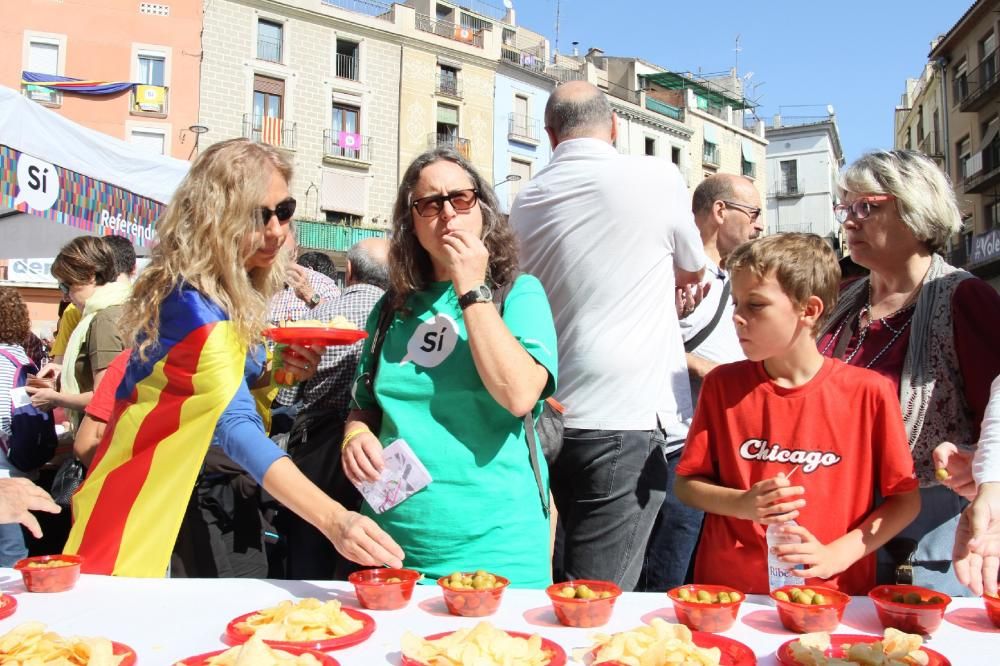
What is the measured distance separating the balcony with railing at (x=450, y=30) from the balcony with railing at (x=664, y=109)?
28.8 feet

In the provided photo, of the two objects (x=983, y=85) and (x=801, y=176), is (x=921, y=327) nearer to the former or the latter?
(x=983, y=85)

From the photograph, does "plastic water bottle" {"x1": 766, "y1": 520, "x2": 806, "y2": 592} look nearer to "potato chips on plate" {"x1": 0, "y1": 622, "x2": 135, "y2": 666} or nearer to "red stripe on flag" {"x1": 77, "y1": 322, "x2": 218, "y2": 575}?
"potato chips on plate" {"x1": 0, "y1": 622, "x2": 135, "y2": 666}

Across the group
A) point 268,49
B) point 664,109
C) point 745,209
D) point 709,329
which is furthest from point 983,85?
point 709,329

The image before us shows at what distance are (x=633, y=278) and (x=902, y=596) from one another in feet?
3.94

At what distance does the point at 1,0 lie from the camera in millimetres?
20172

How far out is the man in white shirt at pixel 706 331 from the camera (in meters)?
2.59

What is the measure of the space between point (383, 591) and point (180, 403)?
699 mm

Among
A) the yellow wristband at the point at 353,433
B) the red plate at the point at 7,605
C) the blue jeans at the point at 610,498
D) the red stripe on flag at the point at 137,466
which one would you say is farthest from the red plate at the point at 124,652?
the blue jeans at the point at 610,498

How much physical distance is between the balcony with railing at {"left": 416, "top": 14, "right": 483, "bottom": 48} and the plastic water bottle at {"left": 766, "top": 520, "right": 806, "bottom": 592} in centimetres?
2683

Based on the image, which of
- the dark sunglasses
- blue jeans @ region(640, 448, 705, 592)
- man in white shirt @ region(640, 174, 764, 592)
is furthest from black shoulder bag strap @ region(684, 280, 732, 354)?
the dark sunglasses

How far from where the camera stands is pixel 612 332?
7.74 ft

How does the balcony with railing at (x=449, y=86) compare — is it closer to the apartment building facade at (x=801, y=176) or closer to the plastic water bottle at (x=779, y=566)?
the apartment building facade at (x=801, y=176)

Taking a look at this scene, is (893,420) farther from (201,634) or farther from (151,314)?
(151,314)

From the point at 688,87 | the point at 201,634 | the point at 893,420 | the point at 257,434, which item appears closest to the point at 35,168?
the point at 257,434
